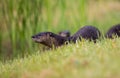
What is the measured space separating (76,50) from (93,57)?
0.78 metres

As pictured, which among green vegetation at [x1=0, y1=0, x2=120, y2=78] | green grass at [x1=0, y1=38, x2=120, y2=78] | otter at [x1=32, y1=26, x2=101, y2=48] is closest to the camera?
green grass at [x1=0, y1=38, x2=120, y2=78]

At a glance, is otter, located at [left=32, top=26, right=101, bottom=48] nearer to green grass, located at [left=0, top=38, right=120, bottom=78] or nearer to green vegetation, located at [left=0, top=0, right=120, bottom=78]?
green vegetation, located at [left=0, top=0, right=120, bottom=78]

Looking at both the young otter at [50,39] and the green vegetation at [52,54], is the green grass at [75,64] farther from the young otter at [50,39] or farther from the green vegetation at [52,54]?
the young otter at [50,39]

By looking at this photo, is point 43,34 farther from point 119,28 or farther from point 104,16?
point 104,16

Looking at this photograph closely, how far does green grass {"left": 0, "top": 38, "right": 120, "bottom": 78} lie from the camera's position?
5676 millimetres

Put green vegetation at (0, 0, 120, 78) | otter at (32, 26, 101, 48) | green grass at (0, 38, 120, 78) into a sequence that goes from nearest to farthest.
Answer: green grass at (0, 38, 120, 78) → green vegetation at (0, 0, 120, 78) → otter at (32, 26, 101, 48)

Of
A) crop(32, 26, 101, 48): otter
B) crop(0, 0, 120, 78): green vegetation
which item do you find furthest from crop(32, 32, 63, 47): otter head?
crop(0, 0, 120, 78): green vegetation

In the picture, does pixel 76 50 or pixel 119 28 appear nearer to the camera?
pixel 76 50

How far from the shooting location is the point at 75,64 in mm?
6113

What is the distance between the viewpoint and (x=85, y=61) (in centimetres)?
620

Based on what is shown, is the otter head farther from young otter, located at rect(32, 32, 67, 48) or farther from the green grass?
the green grass

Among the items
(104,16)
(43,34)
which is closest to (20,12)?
(43,34)

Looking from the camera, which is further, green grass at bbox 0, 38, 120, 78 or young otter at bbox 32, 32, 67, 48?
young otter at bbox 32, 32, 67, 48

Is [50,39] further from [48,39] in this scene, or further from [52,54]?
[52,54]
